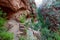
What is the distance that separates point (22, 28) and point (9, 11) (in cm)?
53

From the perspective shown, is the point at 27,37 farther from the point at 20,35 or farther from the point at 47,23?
the point at 47,23

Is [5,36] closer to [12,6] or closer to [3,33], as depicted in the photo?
[3,33]

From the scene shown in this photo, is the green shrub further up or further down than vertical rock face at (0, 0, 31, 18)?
further down

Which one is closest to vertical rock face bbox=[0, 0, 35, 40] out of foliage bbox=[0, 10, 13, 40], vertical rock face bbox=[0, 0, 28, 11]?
vertical rock face bbox=[0, 0, 28, 11]

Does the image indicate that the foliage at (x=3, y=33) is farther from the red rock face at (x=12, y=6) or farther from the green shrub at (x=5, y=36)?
the red rock face at (x=12, y=6)

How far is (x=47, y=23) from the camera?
6168mm

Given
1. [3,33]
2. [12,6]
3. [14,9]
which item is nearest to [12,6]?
[12,6]

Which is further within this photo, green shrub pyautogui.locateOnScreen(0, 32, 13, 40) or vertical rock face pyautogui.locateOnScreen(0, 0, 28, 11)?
vertical rock face pyautogui.locateOnScreen(0, 0, 28, 11)

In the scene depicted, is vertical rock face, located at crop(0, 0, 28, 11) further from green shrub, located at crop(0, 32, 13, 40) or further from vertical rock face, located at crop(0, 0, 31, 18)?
green shrub, located at crop(0, 32, 13, 40)

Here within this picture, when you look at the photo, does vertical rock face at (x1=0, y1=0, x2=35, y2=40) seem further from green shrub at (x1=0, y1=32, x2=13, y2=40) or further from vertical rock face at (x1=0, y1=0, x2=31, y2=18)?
green shrub at (x1=0, y1=32, x2=13, y2=40)

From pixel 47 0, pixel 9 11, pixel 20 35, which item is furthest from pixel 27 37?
pixel 47 0

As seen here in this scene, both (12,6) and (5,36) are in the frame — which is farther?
(12,6)

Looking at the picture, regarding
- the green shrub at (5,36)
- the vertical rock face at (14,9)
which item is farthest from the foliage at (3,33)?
the vertical rock face at (14,9)

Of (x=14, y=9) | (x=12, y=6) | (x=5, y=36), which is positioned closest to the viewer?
(x=5, y=36)
